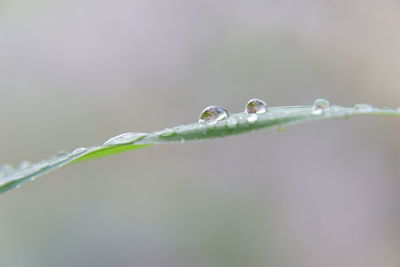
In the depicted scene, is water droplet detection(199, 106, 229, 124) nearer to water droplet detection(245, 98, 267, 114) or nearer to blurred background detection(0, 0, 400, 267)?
water droplet detection(245, 98, 267, 114)

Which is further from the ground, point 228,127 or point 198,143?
point 198,143

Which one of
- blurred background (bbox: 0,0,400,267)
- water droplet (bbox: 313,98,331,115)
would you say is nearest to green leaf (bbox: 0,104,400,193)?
water droplet (bbox: 313,98,331,115)

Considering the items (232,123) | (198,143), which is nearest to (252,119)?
(232,123)

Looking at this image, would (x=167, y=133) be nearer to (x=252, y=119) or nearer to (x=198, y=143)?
(x=252, y=119)

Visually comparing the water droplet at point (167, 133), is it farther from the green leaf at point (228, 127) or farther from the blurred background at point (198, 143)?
A: the blurred background at point (198, 143)

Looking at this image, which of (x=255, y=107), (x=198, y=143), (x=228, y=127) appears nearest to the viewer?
(x=228, y=127)

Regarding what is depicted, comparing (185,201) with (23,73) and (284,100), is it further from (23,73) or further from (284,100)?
(23,73)

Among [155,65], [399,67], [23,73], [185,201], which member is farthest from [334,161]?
[23,73]

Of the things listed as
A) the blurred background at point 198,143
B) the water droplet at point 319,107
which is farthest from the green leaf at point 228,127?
the blurred background at point 198,143
